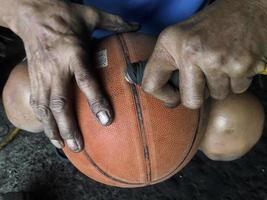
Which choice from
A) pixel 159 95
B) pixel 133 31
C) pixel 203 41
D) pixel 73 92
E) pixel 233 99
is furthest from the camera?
pixel 233 99

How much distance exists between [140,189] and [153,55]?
752mm

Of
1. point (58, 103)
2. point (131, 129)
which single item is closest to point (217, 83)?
point (131, 129)

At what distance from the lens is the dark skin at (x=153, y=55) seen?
2.93ft

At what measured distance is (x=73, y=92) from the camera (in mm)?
1105

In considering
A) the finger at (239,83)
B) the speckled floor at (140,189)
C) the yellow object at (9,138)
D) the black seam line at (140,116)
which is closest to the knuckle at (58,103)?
the black seam line at (140,116)

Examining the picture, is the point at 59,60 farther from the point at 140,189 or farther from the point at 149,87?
the point at 140,189

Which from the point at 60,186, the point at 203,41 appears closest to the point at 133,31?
the point at 203,41

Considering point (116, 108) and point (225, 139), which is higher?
point (116, 108)

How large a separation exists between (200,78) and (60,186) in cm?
87

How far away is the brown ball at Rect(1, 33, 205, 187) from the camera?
3.58 feet

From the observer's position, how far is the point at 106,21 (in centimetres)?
118

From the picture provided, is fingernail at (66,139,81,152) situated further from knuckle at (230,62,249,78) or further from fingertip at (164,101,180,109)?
knuckle at (230,62,249,78)

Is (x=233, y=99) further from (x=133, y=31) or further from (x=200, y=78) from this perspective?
(x=200, y=78)

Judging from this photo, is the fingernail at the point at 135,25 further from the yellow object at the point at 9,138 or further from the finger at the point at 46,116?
the yellow object at the point at 9,138
